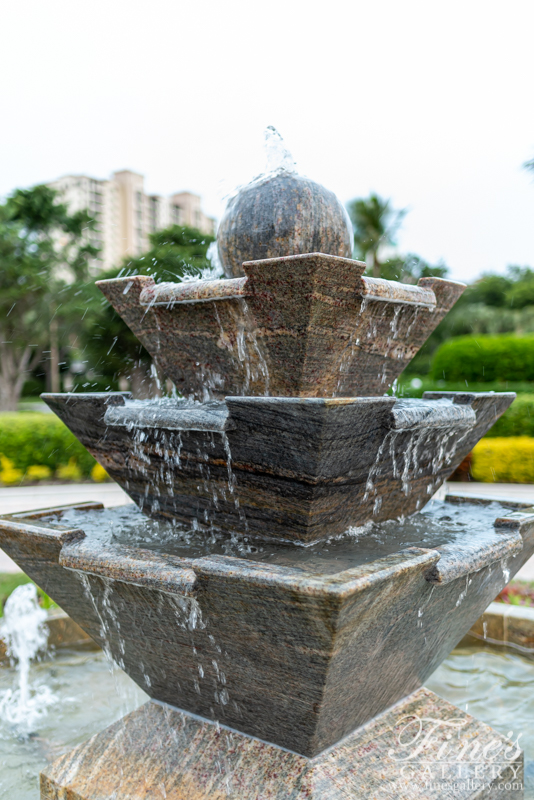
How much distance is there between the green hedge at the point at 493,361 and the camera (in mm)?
14305

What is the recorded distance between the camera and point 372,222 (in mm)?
24766

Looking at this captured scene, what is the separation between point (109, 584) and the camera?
2.36 m

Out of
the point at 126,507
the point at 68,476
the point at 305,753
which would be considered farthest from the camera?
the point at 68,476

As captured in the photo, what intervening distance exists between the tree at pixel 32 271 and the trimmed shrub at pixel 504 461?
1907 cm

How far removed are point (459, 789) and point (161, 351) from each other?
2185 mm

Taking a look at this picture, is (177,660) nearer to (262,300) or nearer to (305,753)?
(305,753)

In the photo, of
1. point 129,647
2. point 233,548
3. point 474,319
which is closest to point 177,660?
point 129,647

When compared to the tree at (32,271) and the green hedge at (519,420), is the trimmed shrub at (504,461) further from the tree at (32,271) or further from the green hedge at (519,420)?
the tree at (32,271)

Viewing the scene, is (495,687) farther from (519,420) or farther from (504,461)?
(519,420)

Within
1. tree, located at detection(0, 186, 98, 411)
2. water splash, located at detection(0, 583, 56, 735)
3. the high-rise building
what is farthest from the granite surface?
the high-rise building

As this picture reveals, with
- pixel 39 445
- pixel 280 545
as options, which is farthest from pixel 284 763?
pixel 39 445

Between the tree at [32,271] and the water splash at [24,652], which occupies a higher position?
the tree at [32,271]

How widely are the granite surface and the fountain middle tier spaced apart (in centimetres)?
38

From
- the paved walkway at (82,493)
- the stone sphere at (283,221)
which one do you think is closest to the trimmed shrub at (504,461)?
the paved walkway at (82,493)
